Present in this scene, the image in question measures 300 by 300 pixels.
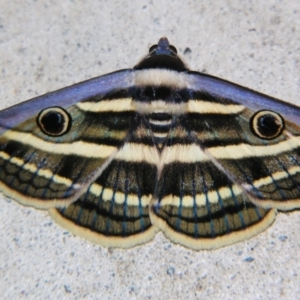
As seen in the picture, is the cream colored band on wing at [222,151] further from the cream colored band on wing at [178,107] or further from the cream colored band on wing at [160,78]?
the cream colored band on wing at [160,78]

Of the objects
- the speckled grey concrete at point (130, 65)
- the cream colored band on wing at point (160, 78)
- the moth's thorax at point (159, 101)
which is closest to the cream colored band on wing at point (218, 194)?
the moth's thorax at point (159, 101)

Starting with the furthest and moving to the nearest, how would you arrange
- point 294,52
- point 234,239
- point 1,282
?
1. point 294,52
2. point 1,282
3. point 234,239

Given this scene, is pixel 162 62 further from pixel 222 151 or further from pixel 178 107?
pixel 222 151

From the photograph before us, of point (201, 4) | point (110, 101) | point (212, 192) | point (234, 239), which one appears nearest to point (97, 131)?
point (110, 101)

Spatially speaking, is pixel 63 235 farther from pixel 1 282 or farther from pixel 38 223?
pixel 1 282

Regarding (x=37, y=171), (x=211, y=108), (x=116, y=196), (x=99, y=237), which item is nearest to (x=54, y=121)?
(x=37, y=171)

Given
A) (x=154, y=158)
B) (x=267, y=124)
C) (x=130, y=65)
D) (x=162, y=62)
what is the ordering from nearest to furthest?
1. (x=267, y=124)
2. (x=154, y=158)
3. (x=162, y=62)
4. (x=130, y=65)
